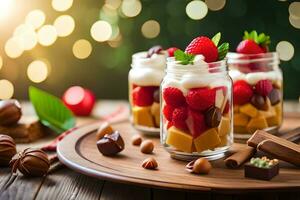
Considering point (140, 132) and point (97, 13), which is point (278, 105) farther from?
point (97, 13)

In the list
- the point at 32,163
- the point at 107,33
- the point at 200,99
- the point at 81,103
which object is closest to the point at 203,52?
the point at 200,99

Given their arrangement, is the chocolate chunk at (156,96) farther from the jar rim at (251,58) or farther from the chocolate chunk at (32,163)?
the chocolate chunk at (32,163)

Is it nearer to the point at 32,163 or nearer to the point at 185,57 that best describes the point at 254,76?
the point at 185,57

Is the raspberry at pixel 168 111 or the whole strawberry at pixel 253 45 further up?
the whole strawberry at pixel 253 45

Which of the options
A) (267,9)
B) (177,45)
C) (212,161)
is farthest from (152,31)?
(212,161)

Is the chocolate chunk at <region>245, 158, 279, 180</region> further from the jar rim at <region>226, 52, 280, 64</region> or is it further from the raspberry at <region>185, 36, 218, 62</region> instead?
the jar rim at <region>226, 52, 280, 64</region>

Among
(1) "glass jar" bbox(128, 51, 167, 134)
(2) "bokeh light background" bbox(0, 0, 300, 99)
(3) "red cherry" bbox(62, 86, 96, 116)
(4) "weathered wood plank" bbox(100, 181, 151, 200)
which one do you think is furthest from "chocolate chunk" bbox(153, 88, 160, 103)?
(2) "bokeh light background" bbox(0, 0, 300, 99)

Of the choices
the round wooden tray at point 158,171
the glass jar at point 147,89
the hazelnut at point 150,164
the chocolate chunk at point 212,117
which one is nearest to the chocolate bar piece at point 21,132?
the round wooden tray at point 158,171
